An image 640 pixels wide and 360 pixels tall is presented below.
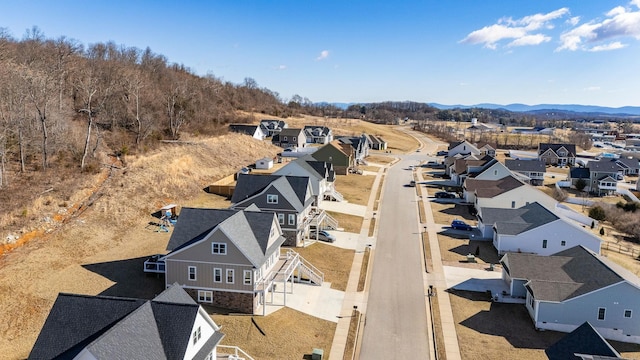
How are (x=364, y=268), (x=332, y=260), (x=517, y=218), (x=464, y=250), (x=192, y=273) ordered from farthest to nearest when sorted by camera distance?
(x=517, y=218) < (x=464, y=250) < (x=332, y=260) < (x=364, y=268) < (x=192, y=273)

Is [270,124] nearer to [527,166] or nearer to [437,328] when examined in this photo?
[527,166]

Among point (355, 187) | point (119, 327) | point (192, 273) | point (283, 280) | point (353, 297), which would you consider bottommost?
point (353, 297)

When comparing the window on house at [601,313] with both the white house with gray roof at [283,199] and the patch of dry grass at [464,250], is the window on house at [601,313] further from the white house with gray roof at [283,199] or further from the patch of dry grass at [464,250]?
the white house with gray roof at [283,199]

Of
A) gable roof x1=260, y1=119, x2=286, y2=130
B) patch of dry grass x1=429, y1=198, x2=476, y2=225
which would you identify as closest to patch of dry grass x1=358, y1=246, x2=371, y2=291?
patch of dry grass x1=429, y1=198, x2=476, y2=225

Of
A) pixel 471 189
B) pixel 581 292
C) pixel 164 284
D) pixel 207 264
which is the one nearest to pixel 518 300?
pixel 581 292

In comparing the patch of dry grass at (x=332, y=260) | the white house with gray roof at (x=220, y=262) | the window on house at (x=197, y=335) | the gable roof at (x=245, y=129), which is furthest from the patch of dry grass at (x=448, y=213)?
the gable roof at (x=245, y=129)

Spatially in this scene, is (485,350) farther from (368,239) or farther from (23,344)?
(23,344)

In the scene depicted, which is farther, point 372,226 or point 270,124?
point 270,124

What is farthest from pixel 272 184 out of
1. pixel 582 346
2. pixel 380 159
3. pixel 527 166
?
pixel 380 159
